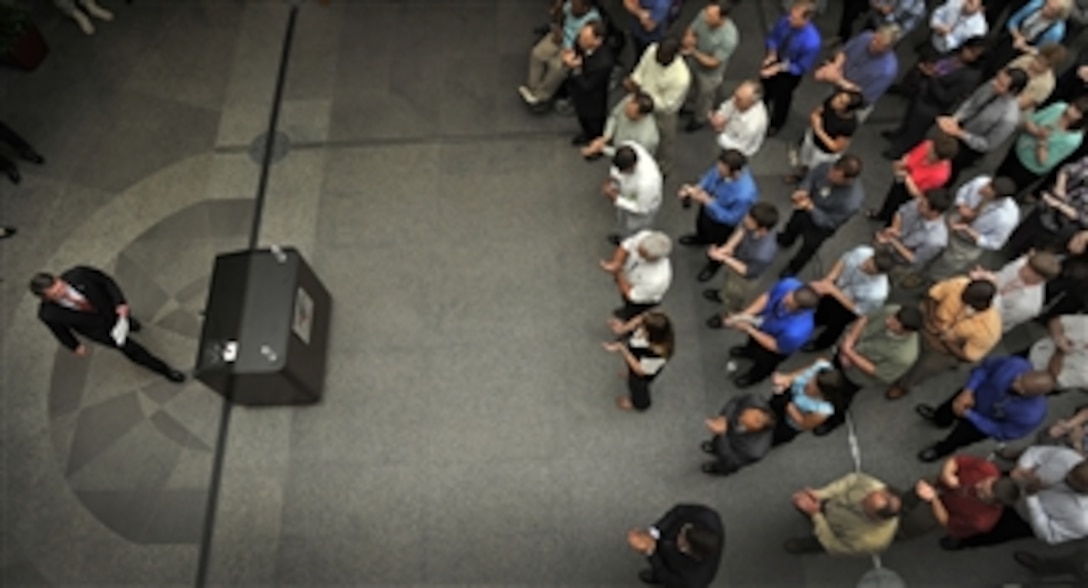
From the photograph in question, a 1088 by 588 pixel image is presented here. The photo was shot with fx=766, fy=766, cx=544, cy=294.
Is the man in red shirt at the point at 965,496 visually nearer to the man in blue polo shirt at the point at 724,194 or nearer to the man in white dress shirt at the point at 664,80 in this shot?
the man in blue polo shirt at the point at 724,194

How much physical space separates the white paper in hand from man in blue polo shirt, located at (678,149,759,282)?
4.42 meters

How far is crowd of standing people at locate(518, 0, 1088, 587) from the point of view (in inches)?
186

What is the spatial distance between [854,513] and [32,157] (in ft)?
26.9

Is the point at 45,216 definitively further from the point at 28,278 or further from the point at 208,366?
the point at 208,366

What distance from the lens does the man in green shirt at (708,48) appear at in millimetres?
6398

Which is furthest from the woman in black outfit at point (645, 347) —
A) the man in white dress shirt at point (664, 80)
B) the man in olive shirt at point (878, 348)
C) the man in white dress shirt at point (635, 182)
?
the man in white dress shirt at point (664, 80)

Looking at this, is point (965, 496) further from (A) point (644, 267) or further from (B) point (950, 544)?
(A) point (644, 267)

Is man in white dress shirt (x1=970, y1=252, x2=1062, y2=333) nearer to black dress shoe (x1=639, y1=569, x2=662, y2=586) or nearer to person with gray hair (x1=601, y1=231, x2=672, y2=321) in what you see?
person with gray hair (x1=601, y1=231, x2=672, y2=321)

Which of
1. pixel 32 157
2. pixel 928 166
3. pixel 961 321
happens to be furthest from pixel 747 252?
pixel 32 157

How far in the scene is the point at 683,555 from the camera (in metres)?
4.50

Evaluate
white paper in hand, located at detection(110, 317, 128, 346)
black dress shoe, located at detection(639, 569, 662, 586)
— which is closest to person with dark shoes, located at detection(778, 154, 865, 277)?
black dress shoe, located at detection(639, 569, 662, 586)

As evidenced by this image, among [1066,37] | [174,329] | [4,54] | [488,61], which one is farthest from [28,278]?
[1066,37]

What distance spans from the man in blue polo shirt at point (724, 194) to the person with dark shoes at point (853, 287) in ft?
2.69

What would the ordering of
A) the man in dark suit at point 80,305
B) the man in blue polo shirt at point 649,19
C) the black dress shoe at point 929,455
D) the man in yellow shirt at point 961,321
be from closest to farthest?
1. the man in yellow shirt at point 961,321
2. the man in dark suit at point 80,305
3. the black dress shoe at point 929,455
4. the man in blue polo shirt at point 649,19
